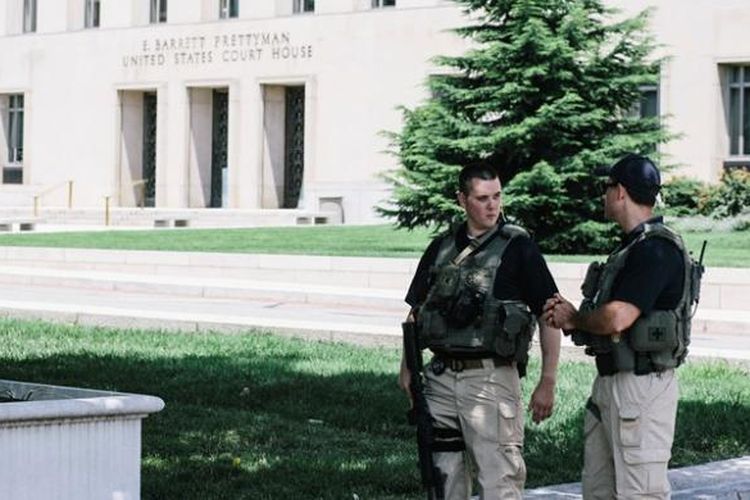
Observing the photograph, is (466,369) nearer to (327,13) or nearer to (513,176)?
(513,176)

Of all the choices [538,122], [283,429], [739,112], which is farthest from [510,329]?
[739,112]

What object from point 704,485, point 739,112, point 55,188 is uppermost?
point 739,112

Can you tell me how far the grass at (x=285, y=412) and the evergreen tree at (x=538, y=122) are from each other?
8870 millimetres

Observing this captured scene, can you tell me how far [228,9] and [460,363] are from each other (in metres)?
42.2

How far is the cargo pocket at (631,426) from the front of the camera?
21.0 feet

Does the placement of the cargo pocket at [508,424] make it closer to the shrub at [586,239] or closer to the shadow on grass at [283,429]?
the shadow on grass at [283,429]

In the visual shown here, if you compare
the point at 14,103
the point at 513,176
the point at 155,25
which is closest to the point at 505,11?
the point at 513,176

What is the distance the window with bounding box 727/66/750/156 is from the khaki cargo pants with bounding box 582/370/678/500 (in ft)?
107

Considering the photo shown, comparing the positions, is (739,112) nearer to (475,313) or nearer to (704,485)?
(704,485)

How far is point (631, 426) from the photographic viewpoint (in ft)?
21.0

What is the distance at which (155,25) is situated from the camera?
48.5m

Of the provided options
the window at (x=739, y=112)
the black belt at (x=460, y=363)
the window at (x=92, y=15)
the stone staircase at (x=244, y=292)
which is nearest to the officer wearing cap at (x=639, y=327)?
the black belt at (x=460, y=363)

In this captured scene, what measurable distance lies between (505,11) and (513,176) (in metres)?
2.70

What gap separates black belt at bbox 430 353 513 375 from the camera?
6875 mm
